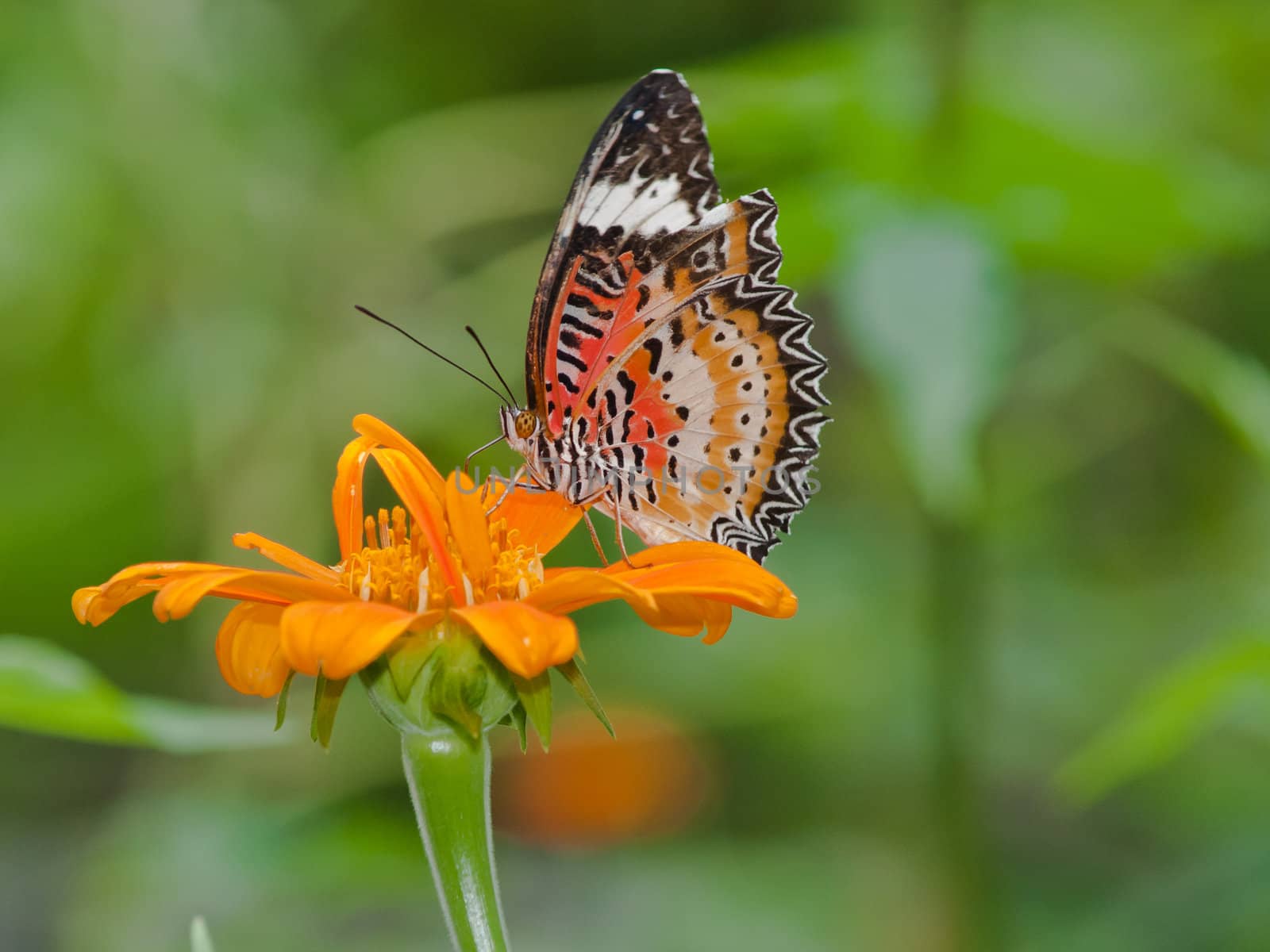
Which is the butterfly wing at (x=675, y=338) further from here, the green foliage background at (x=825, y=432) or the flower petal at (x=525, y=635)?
the flower petal at (x=525, y=635)

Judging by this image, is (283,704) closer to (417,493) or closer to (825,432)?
(417,493)

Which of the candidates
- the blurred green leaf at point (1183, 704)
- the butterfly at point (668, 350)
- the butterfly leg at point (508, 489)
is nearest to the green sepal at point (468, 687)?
the butterfly leg at point (508, 489)

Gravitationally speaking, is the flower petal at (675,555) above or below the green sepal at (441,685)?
above

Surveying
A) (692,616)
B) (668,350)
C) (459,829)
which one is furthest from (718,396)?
(459,829)

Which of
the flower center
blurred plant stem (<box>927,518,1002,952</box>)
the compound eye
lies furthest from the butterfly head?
blurred plant stem (<box>927,518,1002,952</box>)

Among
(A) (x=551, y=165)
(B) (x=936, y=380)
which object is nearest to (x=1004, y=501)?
(A) (x=551, y=165)

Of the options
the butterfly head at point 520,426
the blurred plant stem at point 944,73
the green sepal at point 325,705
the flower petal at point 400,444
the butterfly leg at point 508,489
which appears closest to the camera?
the green sepal at point 325,705

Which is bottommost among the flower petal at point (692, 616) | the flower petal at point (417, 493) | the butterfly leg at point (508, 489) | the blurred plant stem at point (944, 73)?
the flower petal at point (692, 616)
